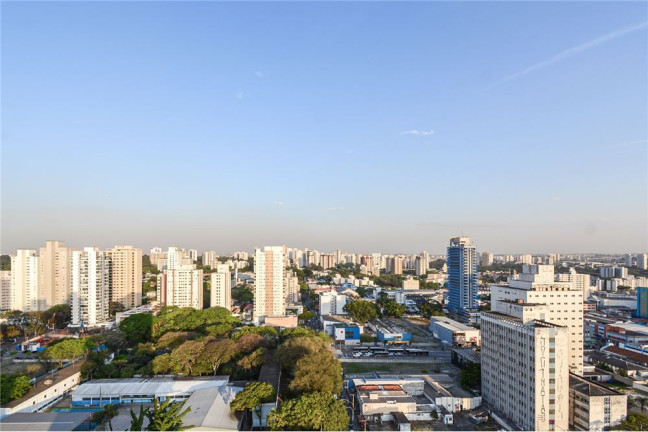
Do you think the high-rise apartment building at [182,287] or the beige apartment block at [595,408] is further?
the high-rise apartment building at [182,287]

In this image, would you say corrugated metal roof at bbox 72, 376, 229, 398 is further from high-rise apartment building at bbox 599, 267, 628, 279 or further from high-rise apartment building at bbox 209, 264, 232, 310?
high-rise apartment building at bbox 599, 267, 628, 279

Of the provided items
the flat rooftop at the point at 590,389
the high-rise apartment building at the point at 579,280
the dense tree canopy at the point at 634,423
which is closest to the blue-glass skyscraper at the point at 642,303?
the high-rise apartment building at the point at 579,280

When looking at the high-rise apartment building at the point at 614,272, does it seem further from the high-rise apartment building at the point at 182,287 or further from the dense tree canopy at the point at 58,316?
the dense tree canopy at the point at 58,316

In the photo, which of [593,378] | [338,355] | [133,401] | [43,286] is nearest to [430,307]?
[338,355]

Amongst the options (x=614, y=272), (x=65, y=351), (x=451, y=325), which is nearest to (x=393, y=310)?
(x=451, y=325)

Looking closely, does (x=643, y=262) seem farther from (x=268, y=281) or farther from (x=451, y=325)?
(x=268, y=281)

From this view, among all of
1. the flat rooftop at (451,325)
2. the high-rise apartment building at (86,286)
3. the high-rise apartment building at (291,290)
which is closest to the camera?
the flat rooftop at (451,325)

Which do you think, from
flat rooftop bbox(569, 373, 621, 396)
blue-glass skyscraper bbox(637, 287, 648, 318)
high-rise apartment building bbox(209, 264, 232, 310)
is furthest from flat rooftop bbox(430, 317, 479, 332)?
high-rise apartment building bbox(209, 264, 232, 310)
